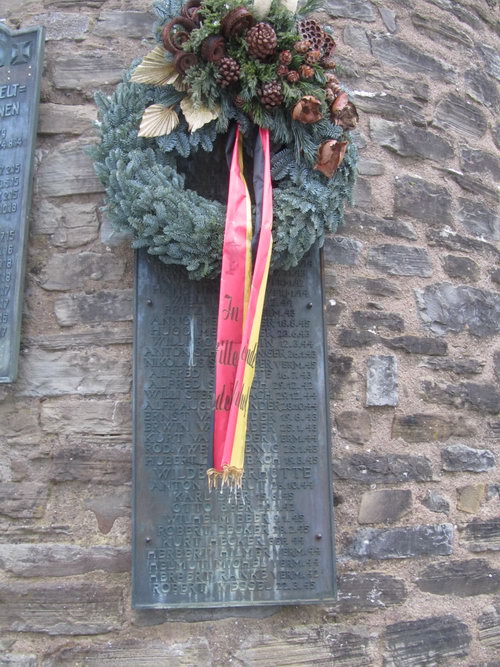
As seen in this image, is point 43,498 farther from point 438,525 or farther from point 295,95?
point 295,95

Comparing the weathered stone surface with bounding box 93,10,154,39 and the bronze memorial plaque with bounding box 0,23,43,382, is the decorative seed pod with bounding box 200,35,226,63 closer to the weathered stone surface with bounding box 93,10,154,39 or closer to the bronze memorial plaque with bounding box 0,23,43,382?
the weathered stone surface with bounding box 93,10,154,39

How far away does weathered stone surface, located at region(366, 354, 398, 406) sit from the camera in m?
3.24

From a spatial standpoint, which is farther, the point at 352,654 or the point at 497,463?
the point at 497,463

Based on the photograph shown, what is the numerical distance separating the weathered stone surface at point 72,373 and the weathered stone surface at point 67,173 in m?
0.68

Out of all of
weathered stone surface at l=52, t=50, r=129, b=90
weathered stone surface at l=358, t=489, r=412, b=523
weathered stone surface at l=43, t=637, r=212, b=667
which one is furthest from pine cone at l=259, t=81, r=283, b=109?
weathered stone surface at l=43, t=637, r=212, b=667

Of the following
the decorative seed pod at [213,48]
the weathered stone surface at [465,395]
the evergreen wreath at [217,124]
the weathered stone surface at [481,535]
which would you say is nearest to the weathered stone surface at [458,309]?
the weathered stone surface at [465,395]

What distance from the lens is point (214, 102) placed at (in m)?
3.02

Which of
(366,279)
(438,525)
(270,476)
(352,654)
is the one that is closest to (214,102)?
(366,279)

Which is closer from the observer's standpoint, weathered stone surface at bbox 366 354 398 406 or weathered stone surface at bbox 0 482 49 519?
weathered stone surface at bbox 0 482 49 519

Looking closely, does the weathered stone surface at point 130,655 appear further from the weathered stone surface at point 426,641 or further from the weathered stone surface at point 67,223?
the weathered stone surface at point 67,223

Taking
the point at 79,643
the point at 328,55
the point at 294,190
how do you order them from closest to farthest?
the point at 79,643
the point at 294,190
the point at 328,55

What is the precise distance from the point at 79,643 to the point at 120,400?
0.88m

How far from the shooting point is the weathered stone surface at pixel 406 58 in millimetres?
3742

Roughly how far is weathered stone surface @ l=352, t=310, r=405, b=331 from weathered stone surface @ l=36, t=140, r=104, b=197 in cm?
119
